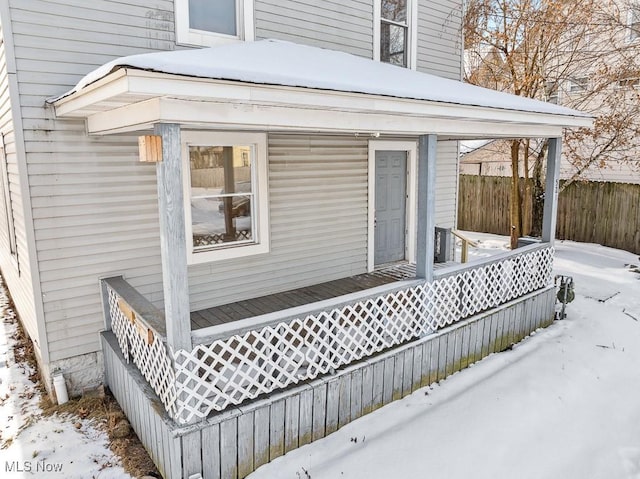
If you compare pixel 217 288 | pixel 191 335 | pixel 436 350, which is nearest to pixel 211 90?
pixel 191 335

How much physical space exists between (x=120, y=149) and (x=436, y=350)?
4.17m

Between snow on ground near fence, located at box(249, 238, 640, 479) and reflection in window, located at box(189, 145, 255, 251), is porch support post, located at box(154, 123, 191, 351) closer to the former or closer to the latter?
snow on ground near fence, located at box(249, 238, 640, 479)

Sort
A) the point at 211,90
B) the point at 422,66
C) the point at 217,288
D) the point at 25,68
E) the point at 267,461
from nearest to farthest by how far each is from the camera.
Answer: the point at 211,90, the point at 267,461, the point at 25,68, the point at 217,288, the point at 422,66

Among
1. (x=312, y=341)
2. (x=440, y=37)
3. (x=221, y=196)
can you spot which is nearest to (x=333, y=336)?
(x=312, y=341)

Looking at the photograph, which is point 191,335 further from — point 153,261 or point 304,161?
point 304,161

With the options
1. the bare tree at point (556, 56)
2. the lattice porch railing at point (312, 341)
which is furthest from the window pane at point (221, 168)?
the bare tree at point (556, 56)

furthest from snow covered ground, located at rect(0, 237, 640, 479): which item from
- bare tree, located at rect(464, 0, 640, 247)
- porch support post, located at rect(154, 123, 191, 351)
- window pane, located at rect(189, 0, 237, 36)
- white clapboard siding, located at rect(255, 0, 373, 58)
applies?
bare tree, located at rect(464, 0, 640, 247)

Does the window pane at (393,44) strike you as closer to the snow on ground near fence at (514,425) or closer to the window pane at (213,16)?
the window pane at (213,16)

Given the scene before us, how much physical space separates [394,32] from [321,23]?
167 centimetres

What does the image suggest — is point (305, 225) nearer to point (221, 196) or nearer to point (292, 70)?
point (221, 196)

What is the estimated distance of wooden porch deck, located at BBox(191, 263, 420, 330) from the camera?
18.1ft

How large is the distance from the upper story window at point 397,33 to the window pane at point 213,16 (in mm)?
2514

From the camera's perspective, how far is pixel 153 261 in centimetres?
521

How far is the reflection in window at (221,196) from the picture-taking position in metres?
5.47
